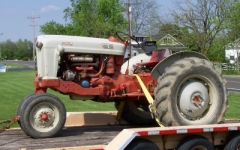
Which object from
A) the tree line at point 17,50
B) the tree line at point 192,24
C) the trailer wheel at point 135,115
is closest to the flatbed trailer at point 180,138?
the trailer wheel at point 135,115

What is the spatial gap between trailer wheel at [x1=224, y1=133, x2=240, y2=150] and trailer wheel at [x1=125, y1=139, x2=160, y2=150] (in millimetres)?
1267

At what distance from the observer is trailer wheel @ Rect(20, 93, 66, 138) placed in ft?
21.9

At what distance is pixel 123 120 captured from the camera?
340 inches

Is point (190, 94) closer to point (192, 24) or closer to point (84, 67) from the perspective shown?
point (84, 67)

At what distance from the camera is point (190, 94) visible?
7027mm

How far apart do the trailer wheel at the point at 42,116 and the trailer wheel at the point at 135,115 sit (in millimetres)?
1950

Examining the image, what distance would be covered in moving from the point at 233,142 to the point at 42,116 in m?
2.78

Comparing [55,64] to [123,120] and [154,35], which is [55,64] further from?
[154,35]

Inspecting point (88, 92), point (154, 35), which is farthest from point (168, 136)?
point (154, 35)

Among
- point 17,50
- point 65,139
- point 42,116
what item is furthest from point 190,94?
point 17,50

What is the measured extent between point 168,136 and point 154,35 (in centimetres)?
3755

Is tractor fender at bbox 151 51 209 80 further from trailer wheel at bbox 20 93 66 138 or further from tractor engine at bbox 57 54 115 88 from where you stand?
trailer wheel at bbox 20 93 66 138

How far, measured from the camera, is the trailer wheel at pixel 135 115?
27.9ft

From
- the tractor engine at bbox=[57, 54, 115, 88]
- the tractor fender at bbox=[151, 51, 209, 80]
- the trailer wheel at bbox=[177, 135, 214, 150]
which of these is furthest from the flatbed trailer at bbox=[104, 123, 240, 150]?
the tractor engine at bbox=[57, 54, 115, 88]
